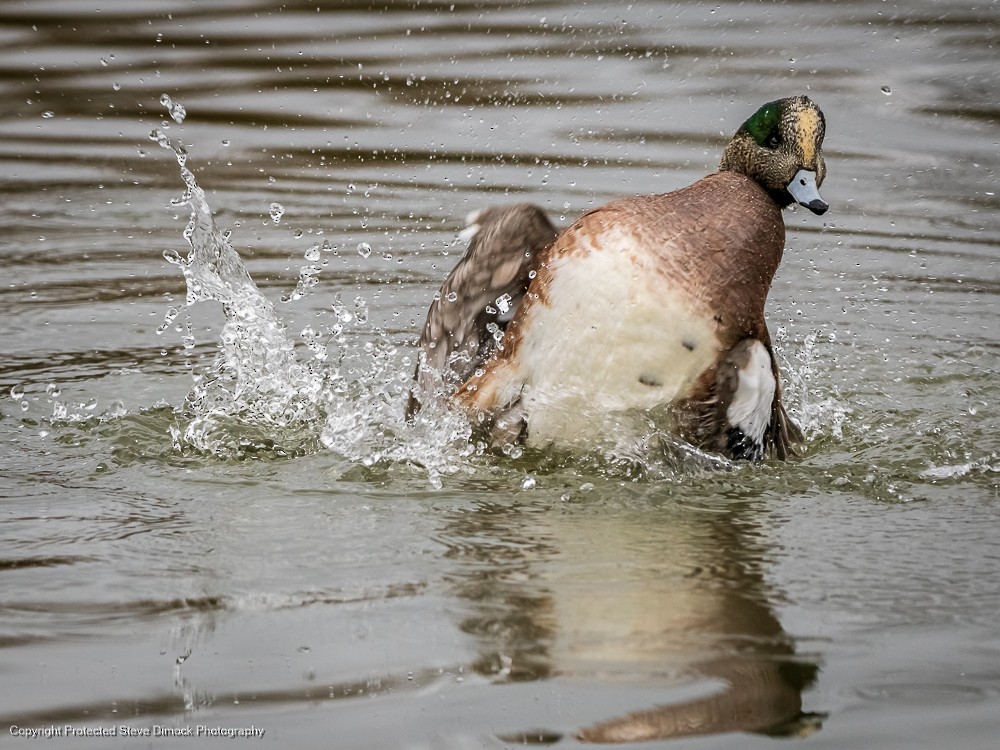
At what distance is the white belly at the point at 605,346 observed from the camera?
396 centimetres

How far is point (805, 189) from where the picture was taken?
14.8ft

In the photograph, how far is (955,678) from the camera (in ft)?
9.50

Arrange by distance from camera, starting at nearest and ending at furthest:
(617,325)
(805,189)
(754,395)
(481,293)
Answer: (617,325), (754,395), (481,293), (805,189)

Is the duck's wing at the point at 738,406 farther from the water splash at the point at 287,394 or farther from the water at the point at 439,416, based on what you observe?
the water splash at the point at 287,394

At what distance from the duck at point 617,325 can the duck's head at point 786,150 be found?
0.25 meters

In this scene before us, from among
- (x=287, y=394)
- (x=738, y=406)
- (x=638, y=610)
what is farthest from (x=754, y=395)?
(x=287, y=394)

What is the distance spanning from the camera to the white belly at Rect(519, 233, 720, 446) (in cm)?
396

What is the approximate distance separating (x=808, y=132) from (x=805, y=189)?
0.17 meters

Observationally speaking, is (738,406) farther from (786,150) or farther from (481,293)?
(786,150)

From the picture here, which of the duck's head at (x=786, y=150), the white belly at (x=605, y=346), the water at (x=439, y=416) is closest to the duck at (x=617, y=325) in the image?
the white belly at (x=605, y=346)

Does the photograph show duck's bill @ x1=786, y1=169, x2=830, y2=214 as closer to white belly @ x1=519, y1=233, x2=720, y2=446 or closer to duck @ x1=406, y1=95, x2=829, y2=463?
duck @ x1=406, y1=95, x2=829, y2=463

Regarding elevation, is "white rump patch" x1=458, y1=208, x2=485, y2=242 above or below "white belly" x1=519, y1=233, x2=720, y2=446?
above

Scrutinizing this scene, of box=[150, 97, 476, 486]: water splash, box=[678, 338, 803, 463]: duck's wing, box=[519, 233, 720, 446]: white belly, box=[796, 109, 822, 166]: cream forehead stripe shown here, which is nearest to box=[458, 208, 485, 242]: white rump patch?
box=[519, 233, 720, 446]: white belly

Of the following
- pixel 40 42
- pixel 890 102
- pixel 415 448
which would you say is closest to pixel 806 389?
pixel 415 448
